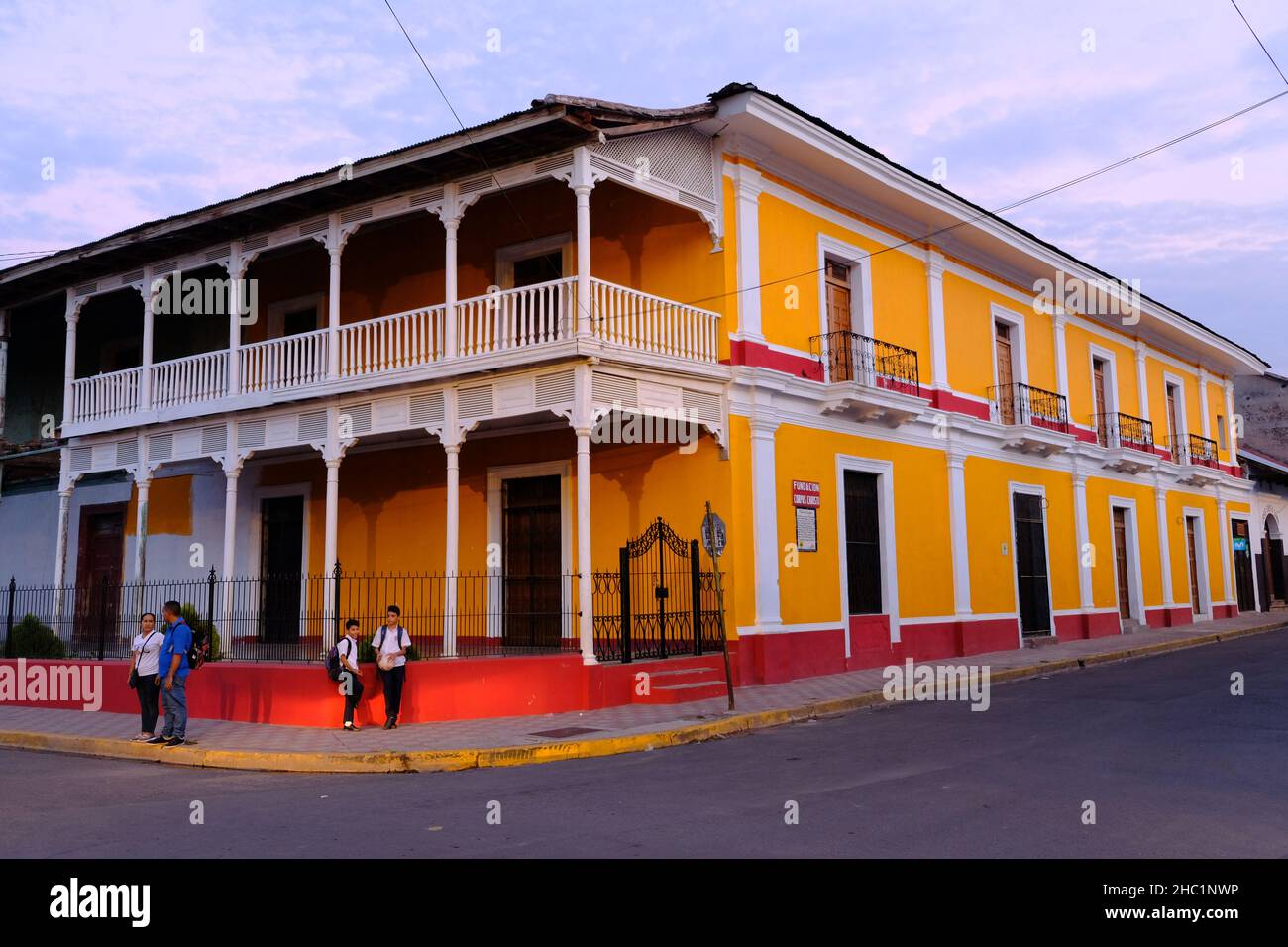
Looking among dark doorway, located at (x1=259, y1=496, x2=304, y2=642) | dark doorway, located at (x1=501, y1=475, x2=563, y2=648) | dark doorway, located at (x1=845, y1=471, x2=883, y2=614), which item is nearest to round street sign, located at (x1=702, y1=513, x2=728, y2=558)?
dark doorway, located at (x1=501, y1=475, x2=563, y2=648)

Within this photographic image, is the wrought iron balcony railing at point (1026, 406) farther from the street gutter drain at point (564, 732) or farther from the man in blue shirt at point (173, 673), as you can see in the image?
the man in blue shirt at point (173, 673)

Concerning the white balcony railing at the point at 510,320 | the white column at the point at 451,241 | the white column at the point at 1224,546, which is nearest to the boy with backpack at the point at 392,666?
the white balcony railing at the point at 510,320

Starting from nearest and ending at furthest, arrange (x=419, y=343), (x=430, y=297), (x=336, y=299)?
1. (x=419, y=343)
2. (x=336, y=299)
3. (x=430, y=297)

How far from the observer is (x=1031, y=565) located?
21578 millimetres

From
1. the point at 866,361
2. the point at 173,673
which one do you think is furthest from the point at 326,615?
the point at 866,361

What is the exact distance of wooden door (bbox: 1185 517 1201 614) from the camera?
29.0m

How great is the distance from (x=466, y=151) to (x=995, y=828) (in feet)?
35.0

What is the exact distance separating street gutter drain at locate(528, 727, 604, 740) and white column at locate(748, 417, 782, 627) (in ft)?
13.7

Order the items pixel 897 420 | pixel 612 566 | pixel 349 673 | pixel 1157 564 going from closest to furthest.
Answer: pixel 349 673
pixel 612 566
pixel 897 420
pixel 1157 564

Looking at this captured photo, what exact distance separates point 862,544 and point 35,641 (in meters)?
13.2

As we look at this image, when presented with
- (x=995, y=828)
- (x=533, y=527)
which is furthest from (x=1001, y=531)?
(x=995, y=828)

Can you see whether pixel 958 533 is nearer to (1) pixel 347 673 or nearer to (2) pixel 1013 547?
(2) pixel 1013 547

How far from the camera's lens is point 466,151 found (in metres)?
13.7
